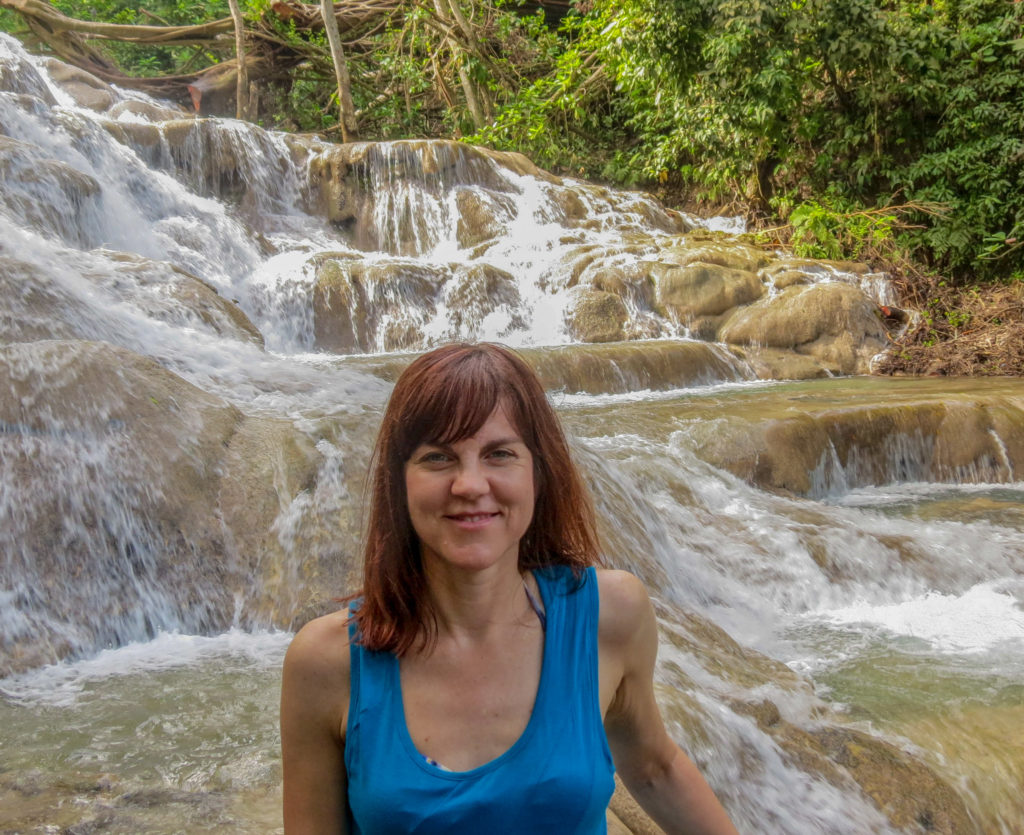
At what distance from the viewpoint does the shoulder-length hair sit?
3.99ft

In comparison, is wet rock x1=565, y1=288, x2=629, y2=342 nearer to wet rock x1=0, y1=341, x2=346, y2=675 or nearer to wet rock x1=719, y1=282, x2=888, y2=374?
wet rock x1=719, y1=282, x2=888, y2=374

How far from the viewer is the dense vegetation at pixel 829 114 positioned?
36.5 ft

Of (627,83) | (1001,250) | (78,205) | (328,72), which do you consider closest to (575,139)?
(627,83)

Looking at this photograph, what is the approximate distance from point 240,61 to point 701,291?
943cm

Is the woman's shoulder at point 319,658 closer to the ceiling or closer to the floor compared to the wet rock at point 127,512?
closer to the ceiling

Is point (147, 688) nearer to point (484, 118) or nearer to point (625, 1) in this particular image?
point (625, 1)

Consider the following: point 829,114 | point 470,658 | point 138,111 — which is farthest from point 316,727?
point 138,111

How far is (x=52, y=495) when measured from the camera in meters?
3.63

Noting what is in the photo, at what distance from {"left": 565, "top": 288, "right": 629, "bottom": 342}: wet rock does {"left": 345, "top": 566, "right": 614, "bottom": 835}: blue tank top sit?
879cm

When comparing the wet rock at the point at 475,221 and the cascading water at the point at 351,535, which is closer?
the cascading water at the point at 351,535

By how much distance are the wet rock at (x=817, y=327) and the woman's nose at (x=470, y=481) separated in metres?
8.88

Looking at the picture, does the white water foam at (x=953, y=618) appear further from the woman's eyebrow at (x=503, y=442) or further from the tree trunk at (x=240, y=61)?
the tree trunk at (x=240, y=61)

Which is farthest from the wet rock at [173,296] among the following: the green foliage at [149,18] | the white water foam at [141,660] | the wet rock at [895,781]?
the green foliage at [149,18]

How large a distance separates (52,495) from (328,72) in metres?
14.7
